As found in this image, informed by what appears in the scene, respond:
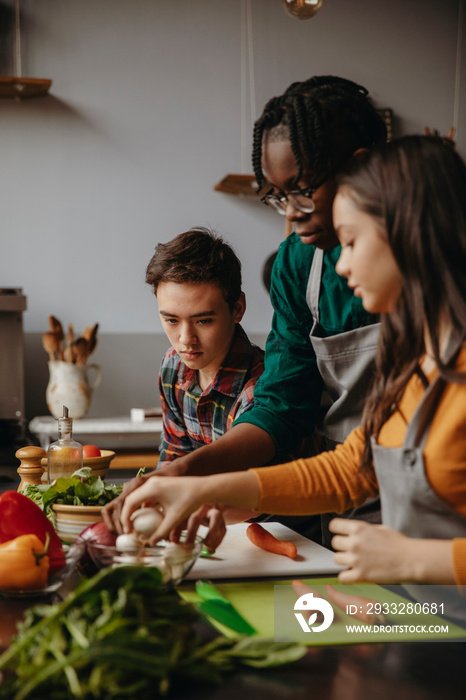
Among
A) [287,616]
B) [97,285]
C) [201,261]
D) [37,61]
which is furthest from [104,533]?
[37,61]

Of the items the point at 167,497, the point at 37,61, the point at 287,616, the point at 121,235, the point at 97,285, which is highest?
the point at 37,61

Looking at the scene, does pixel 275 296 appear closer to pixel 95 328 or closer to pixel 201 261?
pixel 201 261

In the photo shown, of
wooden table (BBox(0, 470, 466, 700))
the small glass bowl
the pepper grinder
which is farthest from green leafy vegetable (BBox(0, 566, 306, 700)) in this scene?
the pepper grinder

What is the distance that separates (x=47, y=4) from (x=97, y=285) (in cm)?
123

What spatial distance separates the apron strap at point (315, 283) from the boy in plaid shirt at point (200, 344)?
0.28 m

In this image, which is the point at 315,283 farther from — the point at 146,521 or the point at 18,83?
the point at 18,83

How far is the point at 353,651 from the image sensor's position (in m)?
0.70

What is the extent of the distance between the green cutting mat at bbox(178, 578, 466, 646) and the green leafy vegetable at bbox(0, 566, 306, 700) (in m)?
0.10

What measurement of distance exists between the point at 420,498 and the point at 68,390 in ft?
7.19

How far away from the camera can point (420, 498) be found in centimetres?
85

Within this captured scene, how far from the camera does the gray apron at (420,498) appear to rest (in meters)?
0.84

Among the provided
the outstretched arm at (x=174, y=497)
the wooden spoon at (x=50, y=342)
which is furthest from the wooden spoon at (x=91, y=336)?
the outstretched arm at (x=174, y=497)

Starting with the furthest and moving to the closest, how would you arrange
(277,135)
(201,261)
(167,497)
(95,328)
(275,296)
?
(95,328) → (201,261) → (275,296) → (277,135) → (167,497)

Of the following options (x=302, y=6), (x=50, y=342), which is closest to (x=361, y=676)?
(x=302, y=6)
